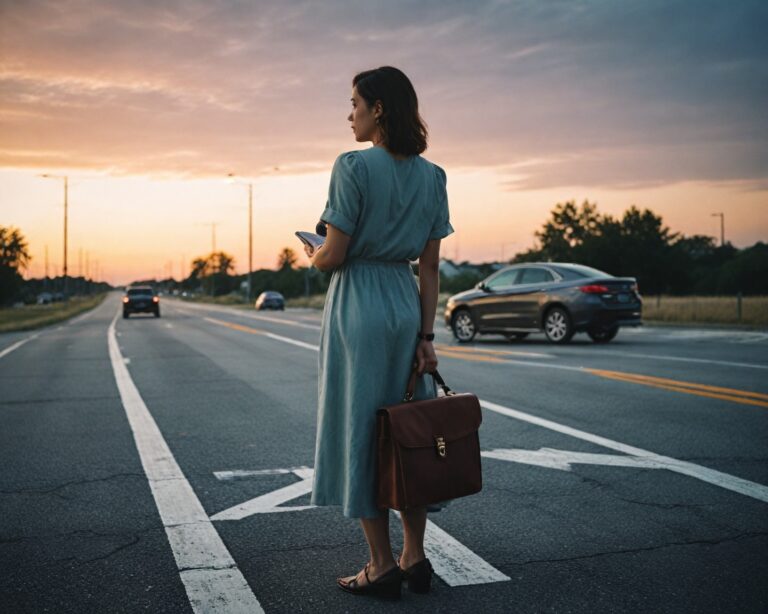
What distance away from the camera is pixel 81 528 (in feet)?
14.1

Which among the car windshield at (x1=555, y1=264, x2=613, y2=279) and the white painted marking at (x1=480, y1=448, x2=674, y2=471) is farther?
the car windshield at (x1=555, y1=264, x2=613, y2=279)

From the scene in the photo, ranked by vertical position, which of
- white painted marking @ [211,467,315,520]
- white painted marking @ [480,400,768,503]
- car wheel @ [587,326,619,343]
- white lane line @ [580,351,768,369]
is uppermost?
car wheel @ [587,326,619,343]

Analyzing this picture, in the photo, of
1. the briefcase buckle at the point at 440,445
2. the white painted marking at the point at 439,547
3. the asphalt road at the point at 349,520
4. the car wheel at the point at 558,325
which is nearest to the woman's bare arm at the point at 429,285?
the briefcase buckle at the point at 440,445

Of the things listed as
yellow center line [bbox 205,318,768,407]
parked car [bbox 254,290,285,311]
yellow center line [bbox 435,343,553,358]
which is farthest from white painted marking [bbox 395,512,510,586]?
parked car [bbox 254,290,285,311]

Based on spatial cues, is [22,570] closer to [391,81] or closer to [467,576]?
[467,576]

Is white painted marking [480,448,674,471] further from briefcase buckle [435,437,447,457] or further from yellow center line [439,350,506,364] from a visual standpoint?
yellow center line [439,350,506,364]

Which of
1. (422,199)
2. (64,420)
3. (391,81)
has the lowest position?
(64,420)

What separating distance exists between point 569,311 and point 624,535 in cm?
1294

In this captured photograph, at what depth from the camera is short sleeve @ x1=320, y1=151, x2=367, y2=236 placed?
321 cm

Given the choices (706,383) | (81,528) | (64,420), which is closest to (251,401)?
(64,420)

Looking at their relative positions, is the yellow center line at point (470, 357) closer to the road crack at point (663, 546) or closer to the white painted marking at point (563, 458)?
the white painted marking at point (563, 458)

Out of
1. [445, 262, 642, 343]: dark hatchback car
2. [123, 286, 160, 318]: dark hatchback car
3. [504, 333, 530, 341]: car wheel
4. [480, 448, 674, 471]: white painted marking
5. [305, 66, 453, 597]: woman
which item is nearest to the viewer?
[305, 66, 453, 597]: woman

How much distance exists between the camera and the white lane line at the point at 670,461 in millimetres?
4883

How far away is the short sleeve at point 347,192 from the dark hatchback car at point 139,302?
1573 inches
